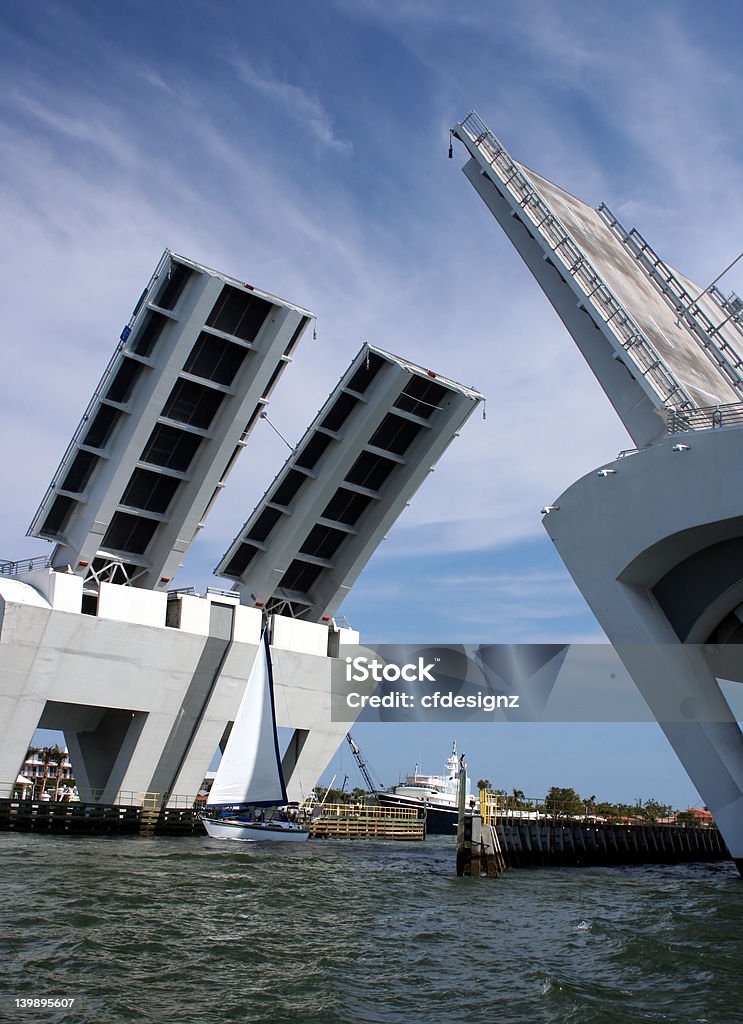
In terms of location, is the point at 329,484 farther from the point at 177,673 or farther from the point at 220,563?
the point at 177,673

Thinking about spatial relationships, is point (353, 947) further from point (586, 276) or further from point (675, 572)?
point (586, 276)

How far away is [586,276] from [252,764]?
17613mm

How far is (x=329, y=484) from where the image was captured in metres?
32.9

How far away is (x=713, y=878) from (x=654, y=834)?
37.3ft

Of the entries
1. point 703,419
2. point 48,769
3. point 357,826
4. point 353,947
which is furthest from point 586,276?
point 48,769

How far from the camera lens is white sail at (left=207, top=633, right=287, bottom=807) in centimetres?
3061

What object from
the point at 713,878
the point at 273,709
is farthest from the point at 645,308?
the point at 273,709

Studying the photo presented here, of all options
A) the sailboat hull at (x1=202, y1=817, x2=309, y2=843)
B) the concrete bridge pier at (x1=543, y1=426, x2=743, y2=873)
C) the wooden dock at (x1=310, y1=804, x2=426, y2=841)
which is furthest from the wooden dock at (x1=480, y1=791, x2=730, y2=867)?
the wooden dock at (x1=310, y1=804, x2=426, y2=841)

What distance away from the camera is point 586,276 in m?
23.1

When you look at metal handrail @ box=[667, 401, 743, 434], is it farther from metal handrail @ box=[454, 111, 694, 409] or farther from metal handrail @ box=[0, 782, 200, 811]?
metal handrail @ box=[0, 782, 200, 811]

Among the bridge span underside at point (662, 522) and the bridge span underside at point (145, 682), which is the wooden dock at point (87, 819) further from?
the bridge span underside at point (662, 522)

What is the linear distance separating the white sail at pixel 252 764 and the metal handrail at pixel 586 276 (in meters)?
16.1

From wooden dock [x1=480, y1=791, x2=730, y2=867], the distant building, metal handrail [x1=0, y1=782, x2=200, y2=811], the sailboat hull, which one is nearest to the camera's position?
wooden dock [x1=480, y1=791, x2=730, y2=867]

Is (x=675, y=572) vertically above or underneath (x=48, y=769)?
underneath
